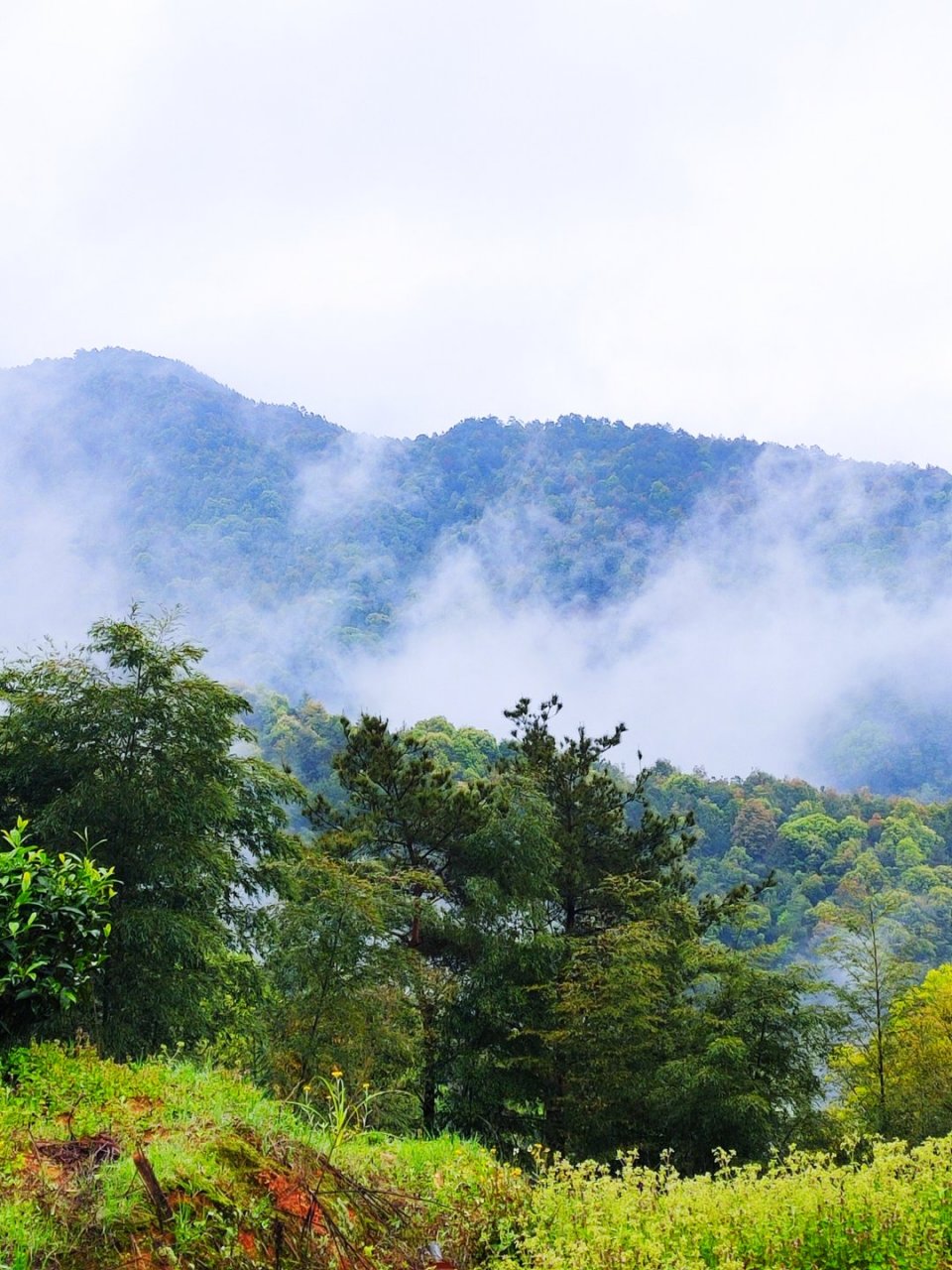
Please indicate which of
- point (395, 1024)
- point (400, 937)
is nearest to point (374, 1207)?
point (395, 1024)

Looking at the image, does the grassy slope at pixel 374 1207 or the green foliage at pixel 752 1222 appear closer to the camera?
the grassy slope at pixel 374 1207

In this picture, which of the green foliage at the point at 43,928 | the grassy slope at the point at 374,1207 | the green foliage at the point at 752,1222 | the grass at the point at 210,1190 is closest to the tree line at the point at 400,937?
the green foliage at the point at 43,928

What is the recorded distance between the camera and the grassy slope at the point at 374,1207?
3.61 metres

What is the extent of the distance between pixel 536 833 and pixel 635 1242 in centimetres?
1289

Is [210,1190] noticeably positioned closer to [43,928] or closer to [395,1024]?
[43,928]

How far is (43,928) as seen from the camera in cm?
577

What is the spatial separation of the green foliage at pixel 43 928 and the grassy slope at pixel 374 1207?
2.59 feet

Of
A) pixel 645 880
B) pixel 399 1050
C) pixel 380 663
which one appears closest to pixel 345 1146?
pixel 399 1050

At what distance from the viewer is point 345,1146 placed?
15.8 ft

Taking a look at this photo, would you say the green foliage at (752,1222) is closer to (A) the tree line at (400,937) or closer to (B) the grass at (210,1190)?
(B) the grass at (210,1190)

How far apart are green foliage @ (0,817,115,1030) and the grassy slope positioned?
0.79 m

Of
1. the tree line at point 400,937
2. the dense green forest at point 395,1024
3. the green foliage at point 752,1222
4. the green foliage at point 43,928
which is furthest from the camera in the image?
the tree line at point 400,937

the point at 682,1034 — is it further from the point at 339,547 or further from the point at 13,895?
the point at 339,547

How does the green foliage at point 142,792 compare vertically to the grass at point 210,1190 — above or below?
above
